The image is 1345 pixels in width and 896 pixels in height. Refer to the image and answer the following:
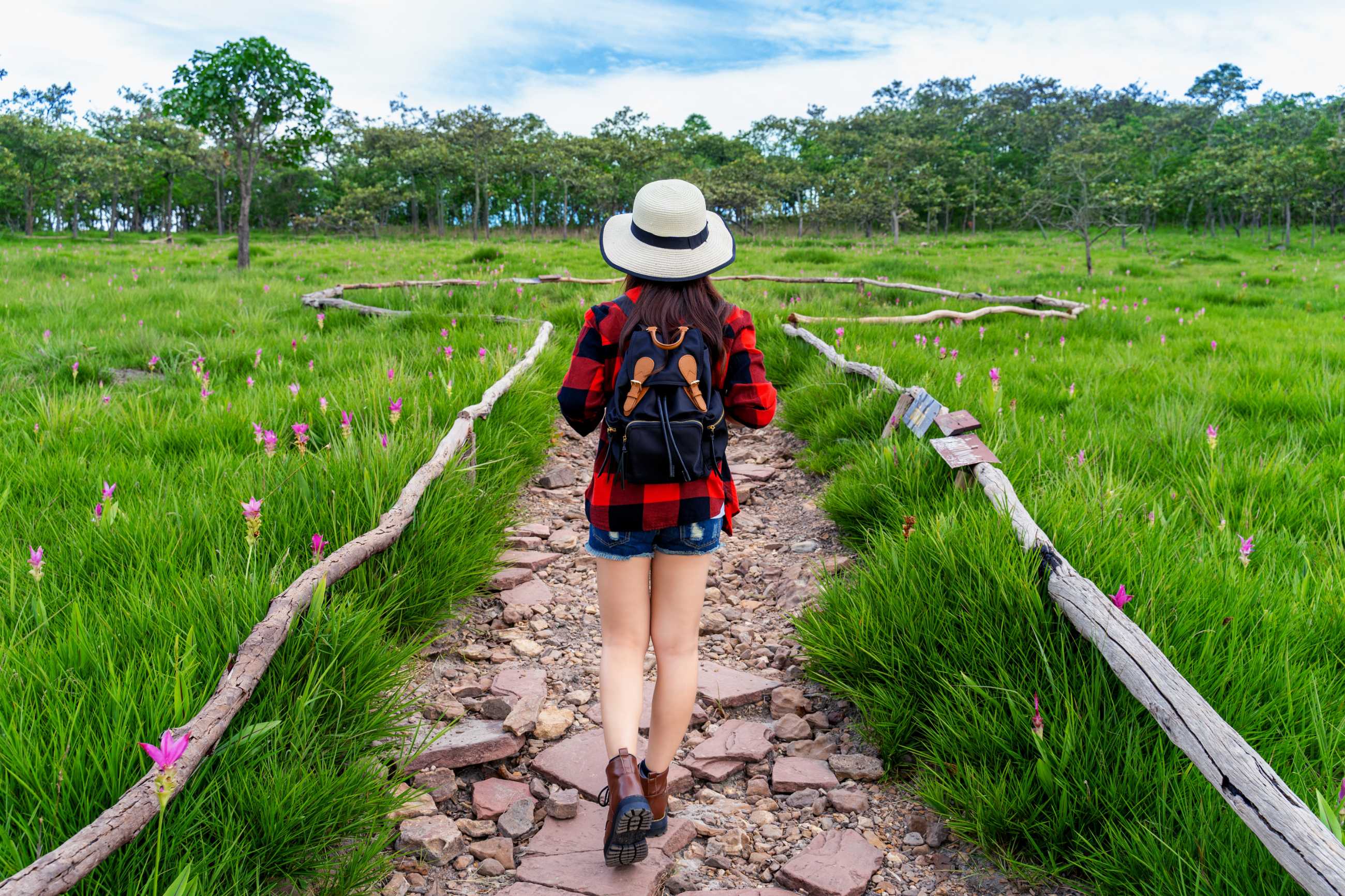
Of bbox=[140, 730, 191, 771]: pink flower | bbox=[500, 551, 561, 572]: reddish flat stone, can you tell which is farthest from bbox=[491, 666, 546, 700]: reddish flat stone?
bbox=[140, 730, 191, 771]: pink flower

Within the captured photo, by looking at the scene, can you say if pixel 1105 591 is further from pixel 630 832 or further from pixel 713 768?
pixel 630 832

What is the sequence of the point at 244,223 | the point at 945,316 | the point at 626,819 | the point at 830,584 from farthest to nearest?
the point at 244,223
the point at 945,316
the point at 830,584
the point at 626,819

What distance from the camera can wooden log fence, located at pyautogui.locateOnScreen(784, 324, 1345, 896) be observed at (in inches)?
60.0

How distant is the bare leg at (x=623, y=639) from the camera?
8.20 feet

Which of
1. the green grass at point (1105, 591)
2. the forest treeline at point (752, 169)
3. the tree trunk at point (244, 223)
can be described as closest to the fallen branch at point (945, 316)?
the green grass at point (1105, 591)

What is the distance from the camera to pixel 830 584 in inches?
145

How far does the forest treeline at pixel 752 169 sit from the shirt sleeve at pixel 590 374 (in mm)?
28428

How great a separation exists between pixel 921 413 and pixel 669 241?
2627 mm

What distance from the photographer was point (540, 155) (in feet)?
192

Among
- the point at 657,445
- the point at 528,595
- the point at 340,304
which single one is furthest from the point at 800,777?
the point at 340,304

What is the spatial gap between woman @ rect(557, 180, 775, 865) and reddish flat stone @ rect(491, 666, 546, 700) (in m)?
0.84

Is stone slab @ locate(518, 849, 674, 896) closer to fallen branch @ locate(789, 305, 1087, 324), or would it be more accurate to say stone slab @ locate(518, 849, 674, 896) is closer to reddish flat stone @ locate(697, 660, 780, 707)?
reddish flat stone @ locate(697, 660, 780, 707)

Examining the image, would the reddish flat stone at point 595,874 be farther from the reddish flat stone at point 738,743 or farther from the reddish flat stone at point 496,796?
the reddish flat stone at point 738,743

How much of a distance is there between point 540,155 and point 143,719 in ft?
203
